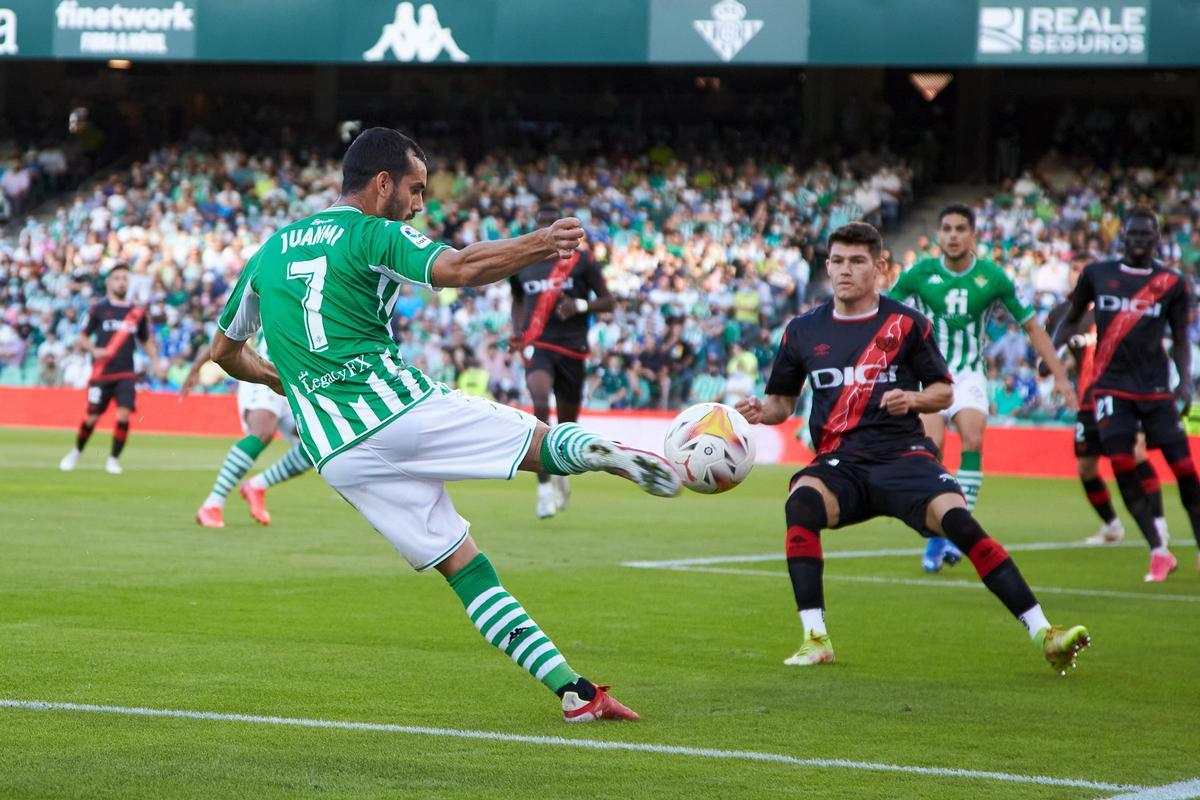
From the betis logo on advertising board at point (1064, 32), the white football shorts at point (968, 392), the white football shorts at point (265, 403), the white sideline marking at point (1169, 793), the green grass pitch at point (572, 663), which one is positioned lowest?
the green grass pitch at point (572, 663)

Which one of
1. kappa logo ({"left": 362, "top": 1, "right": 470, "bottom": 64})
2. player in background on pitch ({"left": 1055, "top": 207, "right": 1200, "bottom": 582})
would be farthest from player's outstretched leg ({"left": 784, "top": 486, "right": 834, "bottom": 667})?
kappa logo ({"left": 362, "top": 1, "right": 470, "bottom": 64})

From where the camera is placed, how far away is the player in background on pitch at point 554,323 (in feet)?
49.4

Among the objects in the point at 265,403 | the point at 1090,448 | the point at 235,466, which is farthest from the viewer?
the point at 265,403

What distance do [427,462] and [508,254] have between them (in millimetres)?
873

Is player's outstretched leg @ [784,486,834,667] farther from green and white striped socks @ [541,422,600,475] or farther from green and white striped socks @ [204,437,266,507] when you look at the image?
green and white striped socks @ [204,437,266,507]

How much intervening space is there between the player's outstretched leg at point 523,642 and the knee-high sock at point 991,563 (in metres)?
2.13

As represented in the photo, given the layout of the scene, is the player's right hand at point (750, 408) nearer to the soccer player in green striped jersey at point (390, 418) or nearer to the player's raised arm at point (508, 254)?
the soccer player in green striped jersey at point (390, 418)

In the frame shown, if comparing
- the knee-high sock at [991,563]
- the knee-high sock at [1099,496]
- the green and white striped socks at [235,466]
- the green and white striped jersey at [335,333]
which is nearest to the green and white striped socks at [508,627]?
the green and white striped jersey at [335,333]

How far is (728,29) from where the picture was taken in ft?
100

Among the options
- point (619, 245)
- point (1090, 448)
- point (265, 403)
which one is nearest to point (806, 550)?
point (1090, 448)

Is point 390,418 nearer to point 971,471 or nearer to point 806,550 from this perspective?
point 806,550

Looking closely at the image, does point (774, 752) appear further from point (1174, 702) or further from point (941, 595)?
point (941, 595)

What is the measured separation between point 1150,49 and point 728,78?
997 cm

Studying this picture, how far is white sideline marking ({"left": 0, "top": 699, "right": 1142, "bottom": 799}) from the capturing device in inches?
205
